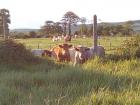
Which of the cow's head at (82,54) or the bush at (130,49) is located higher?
the bush at (130,49)

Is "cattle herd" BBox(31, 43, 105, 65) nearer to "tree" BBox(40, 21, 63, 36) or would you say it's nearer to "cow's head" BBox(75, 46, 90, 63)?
"cow's head" BBox(75, 46, 90, 63)

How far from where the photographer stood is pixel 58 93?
24.3 ft

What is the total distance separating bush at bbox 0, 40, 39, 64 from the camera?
1276cm

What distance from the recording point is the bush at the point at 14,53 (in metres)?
12.8

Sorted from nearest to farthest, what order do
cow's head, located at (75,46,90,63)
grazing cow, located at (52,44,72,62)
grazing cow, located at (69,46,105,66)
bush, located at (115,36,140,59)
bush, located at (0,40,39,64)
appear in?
1. bush, located at (0,40,39,64)
2. bush, located at (115,36,140,59)
3. grazing cow, located at (69,46,105,66)
4. cow's head, located at (75,46,90,63)
5. grazing cow, located at (52,44,72,62)

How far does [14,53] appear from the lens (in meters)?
13.1

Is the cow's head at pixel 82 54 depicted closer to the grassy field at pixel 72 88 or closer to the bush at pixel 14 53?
the bush at pixel 14 53

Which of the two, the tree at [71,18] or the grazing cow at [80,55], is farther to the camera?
the tree at [71,18]

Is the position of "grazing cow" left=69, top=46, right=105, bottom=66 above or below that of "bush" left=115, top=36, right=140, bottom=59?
below

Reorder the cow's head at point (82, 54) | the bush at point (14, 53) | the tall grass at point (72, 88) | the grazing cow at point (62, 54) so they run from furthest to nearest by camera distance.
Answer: the grazing cow at point (62, 54) < the cow's head at point (82, 54) < the bush at point (14, 53) < the tall grass at point (72, 88)

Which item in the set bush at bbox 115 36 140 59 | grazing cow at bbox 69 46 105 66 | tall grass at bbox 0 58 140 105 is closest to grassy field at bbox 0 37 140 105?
tall grass at bbox 0 58 140 105

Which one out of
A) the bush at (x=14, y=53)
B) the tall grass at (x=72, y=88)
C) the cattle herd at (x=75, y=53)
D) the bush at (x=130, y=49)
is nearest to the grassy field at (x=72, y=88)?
the tall grass at (x=72, y=88)

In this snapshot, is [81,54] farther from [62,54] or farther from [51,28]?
[51,28]

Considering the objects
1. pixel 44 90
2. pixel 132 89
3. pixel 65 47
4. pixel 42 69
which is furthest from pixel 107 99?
pixel 65 47
